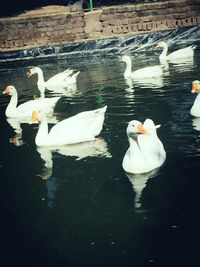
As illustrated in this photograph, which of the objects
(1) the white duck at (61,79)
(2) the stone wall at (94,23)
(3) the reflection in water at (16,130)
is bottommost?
(3) the reflection in water at (16,130)

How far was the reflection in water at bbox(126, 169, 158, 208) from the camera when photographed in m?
6.54

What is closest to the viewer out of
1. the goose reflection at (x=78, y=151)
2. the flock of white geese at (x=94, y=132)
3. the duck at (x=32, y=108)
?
the flock of white geese at (x=94, y=132)

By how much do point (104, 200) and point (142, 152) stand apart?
4.53ft

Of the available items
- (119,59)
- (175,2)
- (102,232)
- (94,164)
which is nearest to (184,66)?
(119,59)

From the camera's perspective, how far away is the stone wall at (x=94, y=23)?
24.2 metres

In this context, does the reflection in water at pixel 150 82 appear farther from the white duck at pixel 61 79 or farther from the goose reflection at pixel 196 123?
the goose reflection at pixel 196 123

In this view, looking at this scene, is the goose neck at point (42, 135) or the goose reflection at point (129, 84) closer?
Answer: the goose neck at point (42, 135)

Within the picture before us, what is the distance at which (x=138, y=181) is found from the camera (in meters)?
7.07

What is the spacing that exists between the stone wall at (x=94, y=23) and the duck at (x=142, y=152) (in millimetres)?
17712

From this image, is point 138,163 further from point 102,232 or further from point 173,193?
point 102,232

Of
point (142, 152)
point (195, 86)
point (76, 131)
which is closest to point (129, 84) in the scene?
point (195, 86)

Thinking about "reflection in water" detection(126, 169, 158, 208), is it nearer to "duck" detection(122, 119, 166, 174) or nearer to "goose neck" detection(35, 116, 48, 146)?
"duck" detection(122, 119, 166, 174)

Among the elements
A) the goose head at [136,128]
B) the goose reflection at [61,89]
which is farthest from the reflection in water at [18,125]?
the goose head at [136,128]

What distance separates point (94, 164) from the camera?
8039mm
